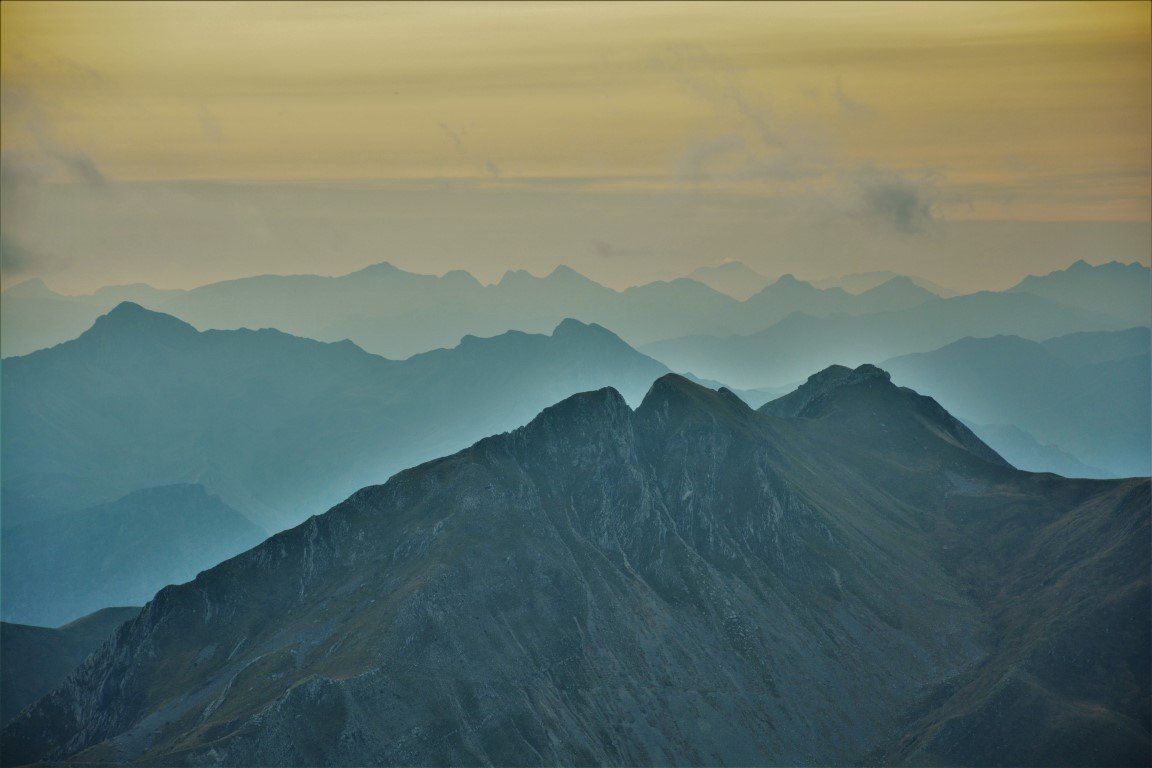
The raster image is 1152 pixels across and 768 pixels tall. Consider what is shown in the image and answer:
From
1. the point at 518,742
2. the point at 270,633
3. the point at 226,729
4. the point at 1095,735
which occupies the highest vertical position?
the point at 270,633

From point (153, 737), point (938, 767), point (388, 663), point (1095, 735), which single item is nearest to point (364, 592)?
point (388, 663)

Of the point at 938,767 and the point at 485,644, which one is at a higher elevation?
the point at 485,644

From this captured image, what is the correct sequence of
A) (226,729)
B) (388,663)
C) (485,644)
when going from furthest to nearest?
(485,644), (388,663), (226,729)

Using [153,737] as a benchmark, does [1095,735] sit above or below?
below

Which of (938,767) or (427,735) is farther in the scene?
(938,767)

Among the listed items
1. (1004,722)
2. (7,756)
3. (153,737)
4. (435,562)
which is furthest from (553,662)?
(7,756)

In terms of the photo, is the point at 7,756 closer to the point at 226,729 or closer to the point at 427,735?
the point at 226,729

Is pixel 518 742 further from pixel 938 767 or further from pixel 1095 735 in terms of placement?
pixel 1095 735

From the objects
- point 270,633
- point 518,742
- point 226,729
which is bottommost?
point 518,742

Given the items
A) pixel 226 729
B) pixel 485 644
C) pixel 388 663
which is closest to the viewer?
pixel 226 729
